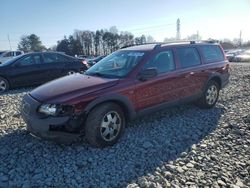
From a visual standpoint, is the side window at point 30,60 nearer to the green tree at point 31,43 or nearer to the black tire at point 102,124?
the black tire at point 102,124

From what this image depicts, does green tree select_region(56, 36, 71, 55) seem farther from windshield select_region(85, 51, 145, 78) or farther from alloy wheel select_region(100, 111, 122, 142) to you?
alloy wheel select_region(100, 111, 122, 142)

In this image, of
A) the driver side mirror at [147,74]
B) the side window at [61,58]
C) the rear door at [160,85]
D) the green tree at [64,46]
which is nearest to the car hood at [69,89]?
the driver side mirror at [147,74]

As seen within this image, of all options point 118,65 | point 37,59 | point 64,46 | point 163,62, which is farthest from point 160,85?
point 64,46

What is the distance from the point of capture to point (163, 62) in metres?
5.51

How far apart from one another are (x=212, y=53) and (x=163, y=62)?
A: 84.3 inches

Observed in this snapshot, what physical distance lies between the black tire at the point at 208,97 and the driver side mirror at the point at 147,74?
221 cm

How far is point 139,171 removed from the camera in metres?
3.82

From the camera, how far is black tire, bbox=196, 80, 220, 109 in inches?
261

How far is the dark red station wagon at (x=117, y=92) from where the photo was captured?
13.7ft

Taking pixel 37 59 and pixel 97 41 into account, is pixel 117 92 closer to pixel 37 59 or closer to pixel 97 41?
pixel 37 59

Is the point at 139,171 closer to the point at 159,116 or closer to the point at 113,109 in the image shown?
the point at 113,109

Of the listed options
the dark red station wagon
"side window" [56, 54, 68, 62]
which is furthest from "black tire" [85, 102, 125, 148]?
"side window" [56, 54, 68, 62]

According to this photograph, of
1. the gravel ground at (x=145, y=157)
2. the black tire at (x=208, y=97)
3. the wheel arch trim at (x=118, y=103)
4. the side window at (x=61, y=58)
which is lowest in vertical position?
the gravel ground at (x=145, y=157)

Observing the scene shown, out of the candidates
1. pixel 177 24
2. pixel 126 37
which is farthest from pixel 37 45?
pixel 177 24
